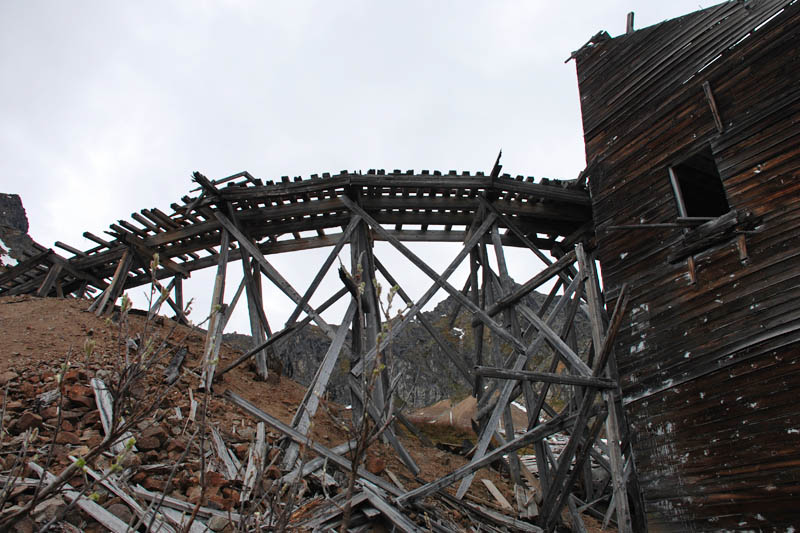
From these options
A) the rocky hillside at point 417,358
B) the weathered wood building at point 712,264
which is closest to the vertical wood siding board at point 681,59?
the weathered wood building at point 712,264

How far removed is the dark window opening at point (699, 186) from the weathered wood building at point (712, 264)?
31 millimetres

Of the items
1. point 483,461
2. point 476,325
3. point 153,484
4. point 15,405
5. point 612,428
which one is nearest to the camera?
point 153,484

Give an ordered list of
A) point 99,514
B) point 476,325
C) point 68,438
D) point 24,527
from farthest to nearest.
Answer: point 476,325
point 68,438
point 99,514
point 24,527

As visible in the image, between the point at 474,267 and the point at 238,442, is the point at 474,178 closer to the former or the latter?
the point at 474,267

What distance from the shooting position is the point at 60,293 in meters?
13.8

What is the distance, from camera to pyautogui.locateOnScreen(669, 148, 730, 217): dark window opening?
24.8ft

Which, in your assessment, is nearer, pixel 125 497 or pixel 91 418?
pixel 125 497

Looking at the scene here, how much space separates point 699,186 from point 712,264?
2.49 m

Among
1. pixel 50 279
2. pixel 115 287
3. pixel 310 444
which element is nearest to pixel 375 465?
pixel 310 444

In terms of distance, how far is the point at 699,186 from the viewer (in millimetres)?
8570

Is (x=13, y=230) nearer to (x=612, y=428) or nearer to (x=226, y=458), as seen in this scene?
(x=226, y=458)

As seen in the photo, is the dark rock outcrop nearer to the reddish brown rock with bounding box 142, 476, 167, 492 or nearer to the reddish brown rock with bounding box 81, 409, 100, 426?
the reddish brown rock with bounding box 81, 409, 100, 426

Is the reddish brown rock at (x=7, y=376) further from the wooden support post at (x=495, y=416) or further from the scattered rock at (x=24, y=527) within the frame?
the wooden support post at (x=495, y=416)

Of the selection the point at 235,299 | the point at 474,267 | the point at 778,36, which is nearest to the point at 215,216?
the point at 235,299
